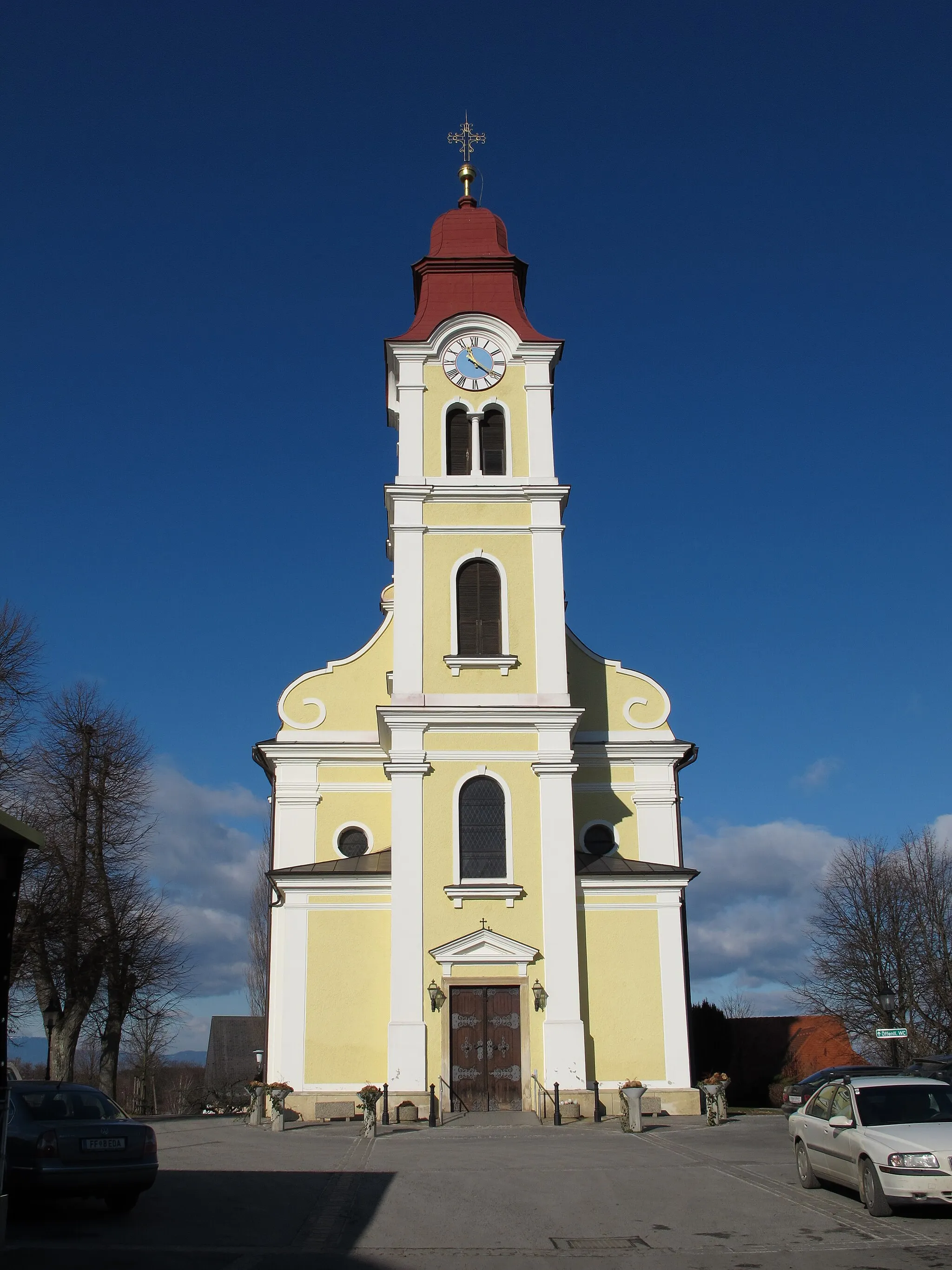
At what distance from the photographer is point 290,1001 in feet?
92.0

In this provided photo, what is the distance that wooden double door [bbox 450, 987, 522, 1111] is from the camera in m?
26.6

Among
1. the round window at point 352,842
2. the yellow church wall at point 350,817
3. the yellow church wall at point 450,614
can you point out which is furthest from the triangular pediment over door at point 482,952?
the yellow church wall at point 450,614

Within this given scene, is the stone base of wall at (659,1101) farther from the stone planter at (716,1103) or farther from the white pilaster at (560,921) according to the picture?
the stone planter at (716,1103)

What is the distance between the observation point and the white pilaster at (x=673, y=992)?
27688 mm

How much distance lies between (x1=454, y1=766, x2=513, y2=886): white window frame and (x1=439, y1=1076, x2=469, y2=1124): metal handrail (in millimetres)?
4267

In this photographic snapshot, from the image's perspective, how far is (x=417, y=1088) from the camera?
26.0m

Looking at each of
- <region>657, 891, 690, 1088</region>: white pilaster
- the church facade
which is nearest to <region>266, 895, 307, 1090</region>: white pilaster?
the church facade

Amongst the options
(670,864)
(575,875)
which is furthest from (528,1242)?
(670,864)

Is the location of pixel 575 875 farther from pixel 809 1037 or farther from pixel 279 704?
pixel 809 1037

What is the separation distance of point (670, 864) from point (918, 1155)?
18533 mm

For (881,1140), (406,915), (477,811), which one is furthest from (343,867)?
(881,1140)

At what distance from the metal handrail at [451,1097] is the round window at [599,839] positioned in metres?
7.65

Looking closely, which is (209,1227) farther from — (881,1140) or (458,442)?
(458,442)

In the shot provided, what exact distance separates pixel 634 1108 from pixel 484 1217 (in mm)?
10181
